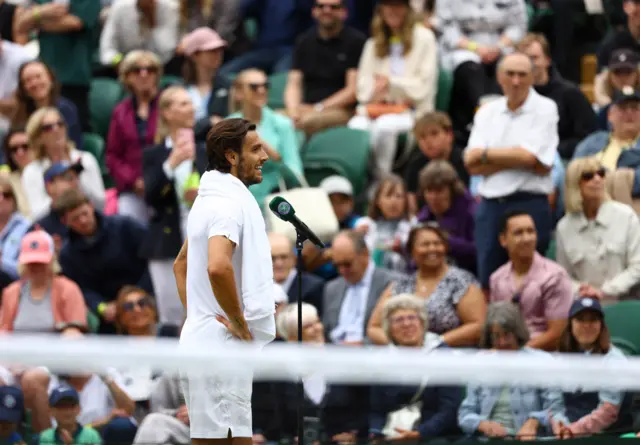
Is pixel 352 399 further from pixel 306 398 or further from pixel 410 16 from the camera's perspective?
pixel 410 16

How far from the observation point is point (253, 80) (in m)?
10.4

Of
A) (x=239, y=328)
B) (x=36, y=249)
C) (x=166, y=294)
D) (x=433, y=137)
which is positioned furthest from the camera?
(x=433, y=137)

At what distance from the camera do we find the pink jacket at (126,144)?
1104 centimetres

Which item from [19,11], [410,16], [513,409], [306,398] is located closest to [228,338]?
[306,398]

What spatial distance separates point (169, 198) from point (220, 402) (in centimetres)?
415

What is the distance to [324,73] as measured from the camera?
38.7 feet

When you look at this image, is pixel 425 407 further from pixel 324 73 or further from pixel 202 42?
pixel 202 42

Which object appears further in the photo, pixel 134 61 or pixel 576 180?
pixel 134 61

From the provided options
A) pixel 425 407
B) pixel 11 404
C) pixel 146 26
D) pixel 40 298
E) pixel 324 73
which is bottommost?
pixel 425 407

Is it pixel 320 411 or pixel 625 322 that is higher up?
pixel 625 322

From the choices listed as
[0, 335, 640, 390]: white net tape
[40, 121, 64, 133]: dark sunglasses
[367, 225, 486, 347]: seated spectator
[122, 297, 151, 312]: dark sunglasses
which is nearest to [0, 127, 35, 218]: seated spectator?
[40, 121, 64, 133]: dark sunglasses

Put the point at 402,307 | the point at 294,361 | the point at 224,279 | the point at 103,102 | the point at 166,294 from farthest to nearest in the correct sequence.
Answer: the point at 103,102
the point at 166,294
the point at 402,307
the point at 224,279
the point at 294,361

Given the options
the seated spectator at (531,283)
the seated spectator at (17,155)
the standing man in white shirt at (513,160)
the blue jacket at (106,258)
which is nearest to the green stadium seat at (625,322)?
the seated spectator at (531,283)

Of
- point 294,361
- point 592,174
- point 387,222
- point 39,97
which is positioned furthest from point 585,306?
point 39,97
